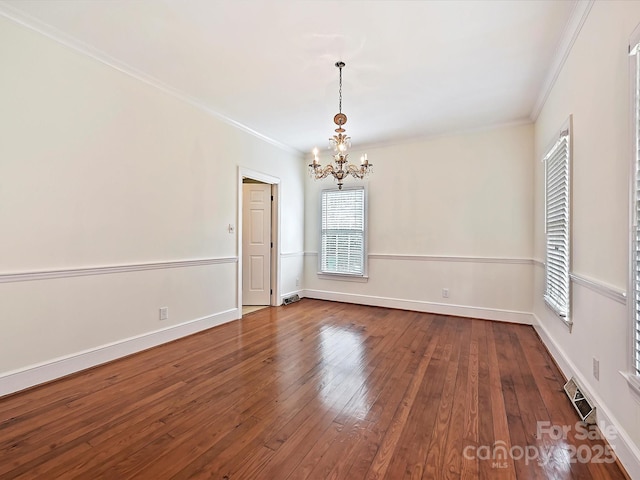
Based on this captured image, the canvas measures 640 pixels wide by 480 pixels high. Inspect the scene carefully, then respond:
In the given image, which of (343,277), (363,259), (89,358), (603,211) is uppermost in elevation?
(603,211)

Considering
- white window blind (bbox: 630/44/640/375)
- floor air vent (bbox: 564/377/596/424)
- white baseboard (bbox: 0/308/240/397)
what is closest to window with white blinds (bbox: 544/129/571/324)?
floor air vent (bbox: 564/377/596/424)

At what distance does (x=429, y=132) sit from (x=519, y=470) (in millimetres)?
4326

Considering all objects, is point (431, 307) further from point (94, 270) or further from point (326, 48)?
point (94, 270)

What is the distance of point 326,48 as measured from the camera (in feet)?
8.69

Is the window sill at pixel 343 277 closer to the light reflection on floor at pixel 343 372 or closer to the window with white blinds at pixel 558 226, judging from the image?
the light reflection on floor at pixel 343 372

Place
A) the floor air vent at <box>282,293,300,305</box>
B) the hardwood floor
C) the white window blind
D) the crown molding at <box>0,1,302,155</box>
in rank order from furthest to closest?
1. the floor air vent at <box>282,293,300,305</box>
2. the crown molding at <box>0,1,302,155</box>
3. the hardwood floor
4. the white window blind

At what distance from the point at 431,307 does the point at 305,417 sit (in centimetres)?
344

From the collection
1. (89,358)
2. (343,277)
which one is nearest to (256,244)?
(343,277)

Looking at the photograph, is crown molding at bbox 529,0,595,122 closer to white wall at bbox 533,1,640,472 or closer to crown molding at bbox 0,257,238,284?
white wall at bbox 533,1,640,472

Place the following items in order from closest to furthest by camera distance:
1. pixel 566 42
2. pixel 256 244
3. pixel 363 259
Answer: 1. pixel 566 42
2. pixel 256 244
3. pixel 363 259

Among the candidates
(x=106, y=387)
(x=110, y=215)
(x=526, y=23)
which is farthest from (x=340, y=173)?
(x=106, y=387)

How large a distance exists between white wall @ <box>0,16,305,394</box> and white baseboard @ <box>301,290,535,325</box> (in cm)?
227

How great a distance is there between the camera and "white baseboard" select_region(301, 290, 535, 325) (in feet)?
14.2

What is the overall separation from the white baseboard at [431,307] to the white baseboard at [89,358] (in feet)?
8.16
